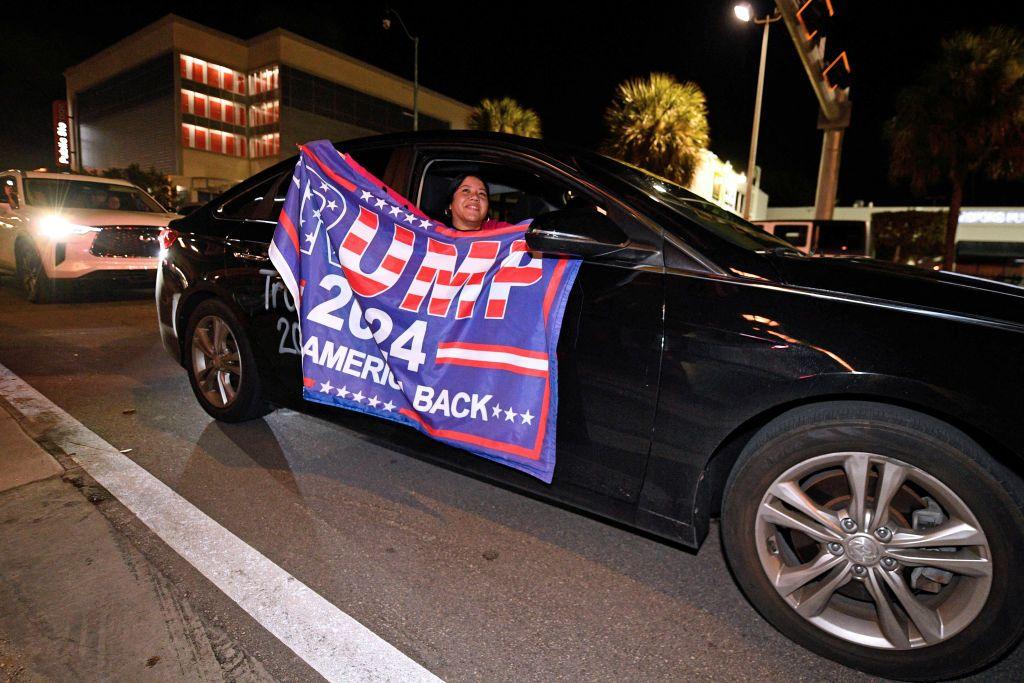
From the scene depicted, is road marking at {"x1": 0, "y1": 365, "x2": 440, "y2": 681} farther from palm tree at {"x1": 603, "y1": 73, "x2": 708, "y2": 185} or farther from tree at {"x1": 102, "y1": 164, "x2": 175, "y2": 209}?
tree at {"x1": 102, "y1": 164, "x2": 175, "y2": 209}

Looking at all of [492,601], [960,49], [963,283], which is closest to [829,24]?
[963,283]

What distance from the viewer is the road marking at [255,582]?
184 centimetres

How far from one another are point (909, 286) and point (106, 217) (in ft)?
29.4

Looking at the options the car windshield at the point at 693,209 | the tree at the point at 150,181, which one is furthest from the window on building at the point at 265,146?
the car windshield at the point at 693,209

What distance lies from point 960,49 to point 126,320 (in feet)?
70.2

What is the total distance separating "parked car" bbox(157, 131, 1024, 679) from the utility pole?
628cm

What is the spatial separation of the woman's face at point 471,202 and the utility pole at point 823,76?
19.9 feet

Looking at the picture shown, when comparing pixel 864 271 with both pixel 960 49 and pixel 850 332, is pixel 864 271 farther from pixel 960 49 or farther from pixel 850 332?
pixel 960 49

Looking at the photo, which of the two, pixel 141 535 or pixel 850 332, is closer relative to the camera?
pixel 850 332

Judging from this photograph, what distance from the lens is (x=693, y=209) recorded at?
8.32ft

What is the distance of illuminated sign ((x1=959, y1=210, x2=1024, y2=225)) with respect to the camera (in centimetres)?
4109

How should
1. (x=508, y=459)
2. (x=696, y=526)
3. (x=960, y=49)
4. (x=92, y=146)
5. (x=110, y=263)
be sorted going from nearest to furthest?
(x=696, y=526) → (x=508, y=459) → (x=110, y=263) → (x=960, y=49) → (x=92, y=146)

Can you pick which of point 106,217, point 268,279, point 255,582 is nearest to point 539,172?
point 268,279

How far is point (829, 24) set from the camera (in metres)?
7.15
